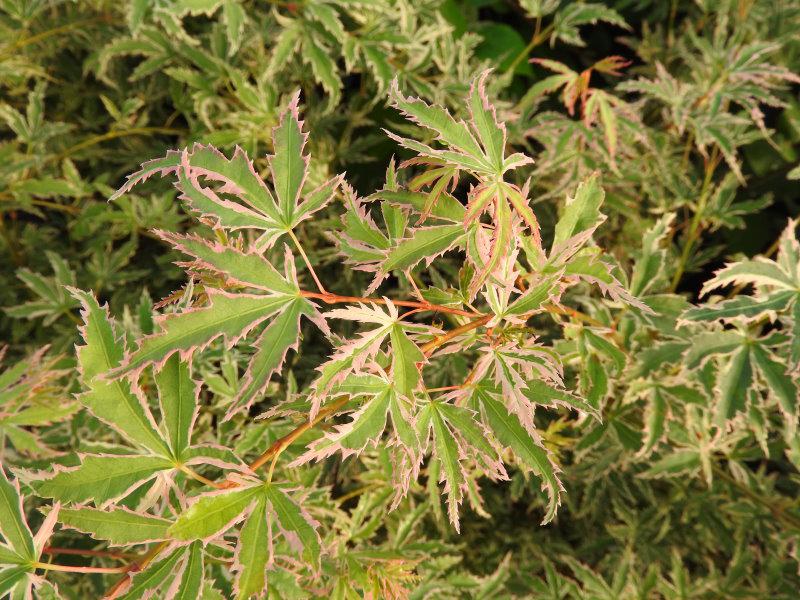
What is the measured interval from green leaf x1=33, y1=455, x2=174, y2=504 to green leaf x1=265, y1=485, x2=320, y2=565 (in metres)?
0.21

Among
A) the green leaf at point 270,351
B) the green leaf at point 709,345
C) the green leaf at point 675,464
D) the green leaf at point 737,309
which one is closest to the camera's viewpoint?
the green leaf at point 270,351

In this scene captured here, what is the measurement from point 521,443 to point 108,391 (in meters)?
0.59

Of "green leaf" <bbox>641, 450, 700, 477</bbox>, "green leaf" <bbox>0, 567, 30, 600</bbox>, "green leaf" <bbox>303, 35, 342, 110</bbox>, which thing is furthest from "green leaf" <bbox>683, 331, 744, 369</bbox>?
"green leaf" <bbox>0, 567, 30, 600</bbox>

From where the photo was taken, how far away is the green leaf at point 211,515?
0.84 metres

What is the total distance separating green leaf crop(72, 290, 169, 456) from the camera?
3.18 feet

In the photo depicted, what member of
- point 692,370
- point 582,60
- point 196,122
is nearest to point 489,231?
point 692,370

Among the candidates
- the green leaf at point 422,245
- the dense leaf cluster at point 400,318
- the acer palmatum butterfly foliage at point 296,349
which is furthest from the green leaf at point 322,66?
the green leaf at point 422,245

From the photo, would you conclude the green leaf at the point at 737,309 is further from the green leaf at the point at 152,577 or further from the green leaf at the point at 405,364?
the green leaf at the point at 152,577

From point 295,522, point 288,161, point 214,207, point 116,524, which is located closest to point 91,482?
point 116,524

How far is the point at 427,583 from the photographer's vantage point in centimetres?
155

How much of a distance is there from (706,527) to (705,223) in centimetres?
84

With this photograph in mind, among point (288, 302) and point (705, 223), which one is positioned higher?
point (288, 302)

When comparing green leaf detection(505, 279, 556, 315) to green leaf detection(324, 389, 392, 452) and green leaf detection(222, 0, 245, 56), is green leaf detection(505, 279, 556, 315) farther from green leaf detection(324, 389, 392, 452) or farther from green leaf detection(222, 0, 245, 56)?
green leaf detection(222, 0, 245, 56)

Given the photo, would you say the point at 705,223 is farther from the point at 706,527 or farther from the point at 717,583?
the point at 717,583
